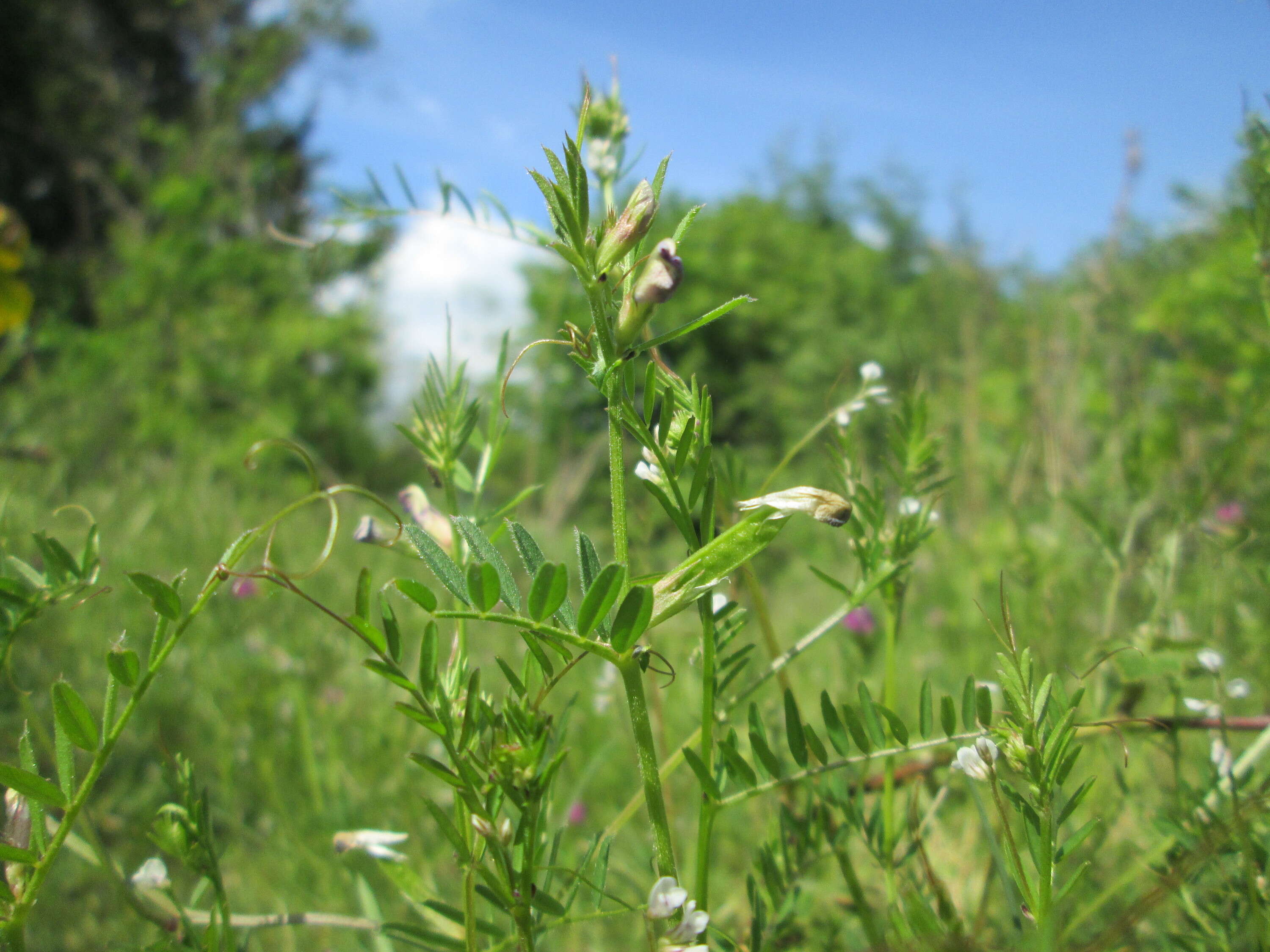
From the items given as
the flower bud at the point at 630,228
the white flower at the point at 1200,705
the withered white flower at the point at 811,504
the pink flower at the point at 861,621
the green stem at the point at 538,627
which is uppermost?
the flower bud at the point at 630,228

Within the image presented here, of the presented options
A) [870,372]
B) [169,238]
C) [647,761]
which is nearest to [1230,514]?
[870,372]

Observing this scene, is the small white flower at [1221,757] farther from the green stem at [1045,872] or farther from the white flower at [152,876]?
the white flower at [152,876]

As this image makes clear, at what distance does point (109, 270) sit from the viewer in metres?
6.30

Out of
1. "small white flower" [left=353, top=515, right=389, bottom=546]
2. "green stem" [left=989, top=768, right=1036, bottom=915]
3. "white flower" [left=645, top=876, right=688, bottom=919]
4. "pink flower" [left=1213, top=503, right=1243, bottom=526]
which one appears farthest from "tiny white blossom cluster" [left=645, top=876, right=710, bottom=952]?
"pink flower" [left=1213, top=503, right=1243, bottom=526]

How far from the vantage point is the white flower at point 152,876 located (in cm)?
40

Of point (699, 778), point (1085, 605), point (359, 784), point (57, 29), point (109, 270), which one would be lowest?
point (359, 784)

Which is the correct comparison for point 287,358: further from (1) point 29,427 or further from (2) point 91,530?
(2) point 91,530

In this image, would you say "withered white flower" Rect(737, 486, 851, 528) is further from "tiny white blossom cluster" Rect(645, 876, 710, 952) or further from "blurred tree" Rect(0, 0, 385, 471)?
"blurred tree" Rect(0, 0, 385, 471)

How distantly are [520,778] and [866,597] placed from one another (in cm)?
24

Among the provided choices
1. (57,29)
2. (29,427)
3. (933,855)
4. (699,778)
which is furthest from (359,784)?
(57,29)

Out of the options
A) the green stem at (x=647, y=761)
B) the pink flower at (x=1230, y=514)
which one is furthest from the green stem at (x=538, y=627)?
the pink flower at (x=1230, y=514)

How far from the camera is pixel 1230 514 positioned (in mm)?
1415

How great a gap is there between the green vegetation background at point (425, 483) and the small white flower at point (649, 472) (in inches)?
7.9

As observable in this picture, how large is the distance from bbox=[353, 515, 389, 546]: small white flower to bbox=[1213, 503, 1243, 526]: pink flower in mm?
1267
